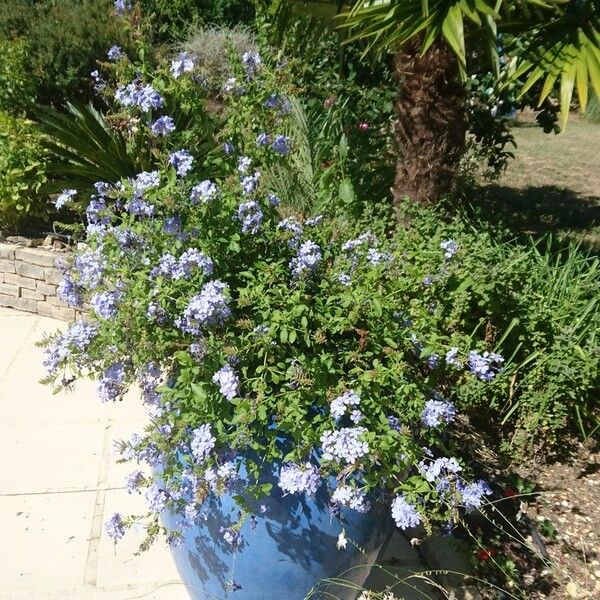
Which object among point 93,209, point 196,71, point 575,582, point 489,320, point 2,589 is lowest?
point 2,589

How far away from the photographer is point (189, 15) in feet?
34.9

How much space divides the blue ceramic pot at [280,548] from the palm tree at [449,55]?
1991 millimetres

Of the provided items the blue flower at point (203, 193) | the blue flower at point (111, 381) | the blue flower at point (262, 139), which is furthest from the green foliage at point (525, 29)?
the blue flower at point (111, 381)

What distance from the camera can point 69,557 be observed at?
9.99ft

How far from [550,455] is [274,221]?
6.32 feet

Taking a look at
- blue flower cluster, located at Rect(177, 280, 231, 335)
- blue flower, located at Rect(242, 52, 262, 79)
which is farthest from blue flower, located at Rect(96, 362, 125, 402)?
blue flower, located at Rect(242, 52, 262, 79)

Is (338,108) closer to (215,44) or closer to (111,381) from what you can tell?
(111,381)

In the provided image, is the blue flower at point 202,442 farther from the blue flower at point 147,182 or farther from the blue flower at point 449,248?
the blue flower at point 449,248

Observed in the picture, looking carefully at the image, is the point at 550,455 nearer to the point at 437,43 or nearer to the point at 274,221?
the point at 274,221

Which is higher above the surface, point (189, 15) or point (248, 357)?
point (189, 15)

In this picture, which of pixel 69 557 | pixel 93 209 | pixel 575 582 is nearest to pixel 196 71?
pixel 93 209

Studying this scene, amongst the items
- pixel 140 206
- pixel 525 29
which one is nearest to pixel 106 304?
pixel 140 206

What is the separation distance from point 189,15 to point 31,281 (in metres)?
6.79

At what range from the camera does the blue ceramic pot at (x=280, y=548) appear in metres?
2.22
